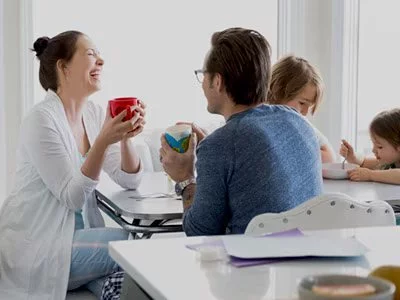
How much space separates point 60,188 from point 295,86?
42.1 inches

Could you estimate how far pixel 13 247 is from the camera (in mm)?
2611

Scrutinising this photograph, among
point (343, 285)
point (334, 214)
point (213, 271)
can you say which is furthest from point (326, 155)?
point (343, 285)

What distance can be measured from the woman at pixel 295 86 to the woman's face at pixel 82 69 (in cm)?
72

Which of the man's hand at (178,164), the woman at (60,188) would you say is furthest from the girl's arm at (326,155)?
the man's hand at (178,164)

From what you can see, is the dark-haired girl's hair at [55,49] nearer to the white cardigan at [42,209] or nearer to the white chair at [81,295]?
the white cardigan at [42,209]

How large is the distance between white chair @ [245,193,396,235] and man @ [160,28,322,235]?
205 millimetres

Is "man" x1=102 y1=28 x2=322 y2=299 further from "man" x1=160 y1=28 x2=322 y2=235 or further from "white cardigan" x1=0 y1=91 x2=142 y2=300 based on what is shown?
"white cardigan" x1=0 y1=91 x2=142 y2=300

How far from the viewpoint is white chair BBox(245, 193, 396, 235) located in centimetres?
178

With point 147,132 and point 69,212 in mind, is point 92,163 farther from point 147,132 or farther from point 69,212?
point 147,132

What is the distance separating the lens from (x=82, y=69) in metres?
2.89

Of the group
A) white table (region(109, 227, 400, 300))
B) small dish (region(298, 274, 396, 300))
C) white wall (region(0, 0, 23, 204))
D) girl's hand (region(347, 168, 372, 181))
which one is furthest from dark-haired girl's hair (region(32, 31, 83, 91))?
small dish (region(298, 274, 396, 300))

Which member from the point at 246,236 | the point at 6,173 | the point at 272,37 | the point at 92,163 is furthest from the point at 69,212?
the point at 272,37

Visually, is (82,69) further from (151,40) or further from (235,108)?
(151,40)

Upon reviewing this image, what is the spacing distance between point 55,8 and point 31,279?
221cm
